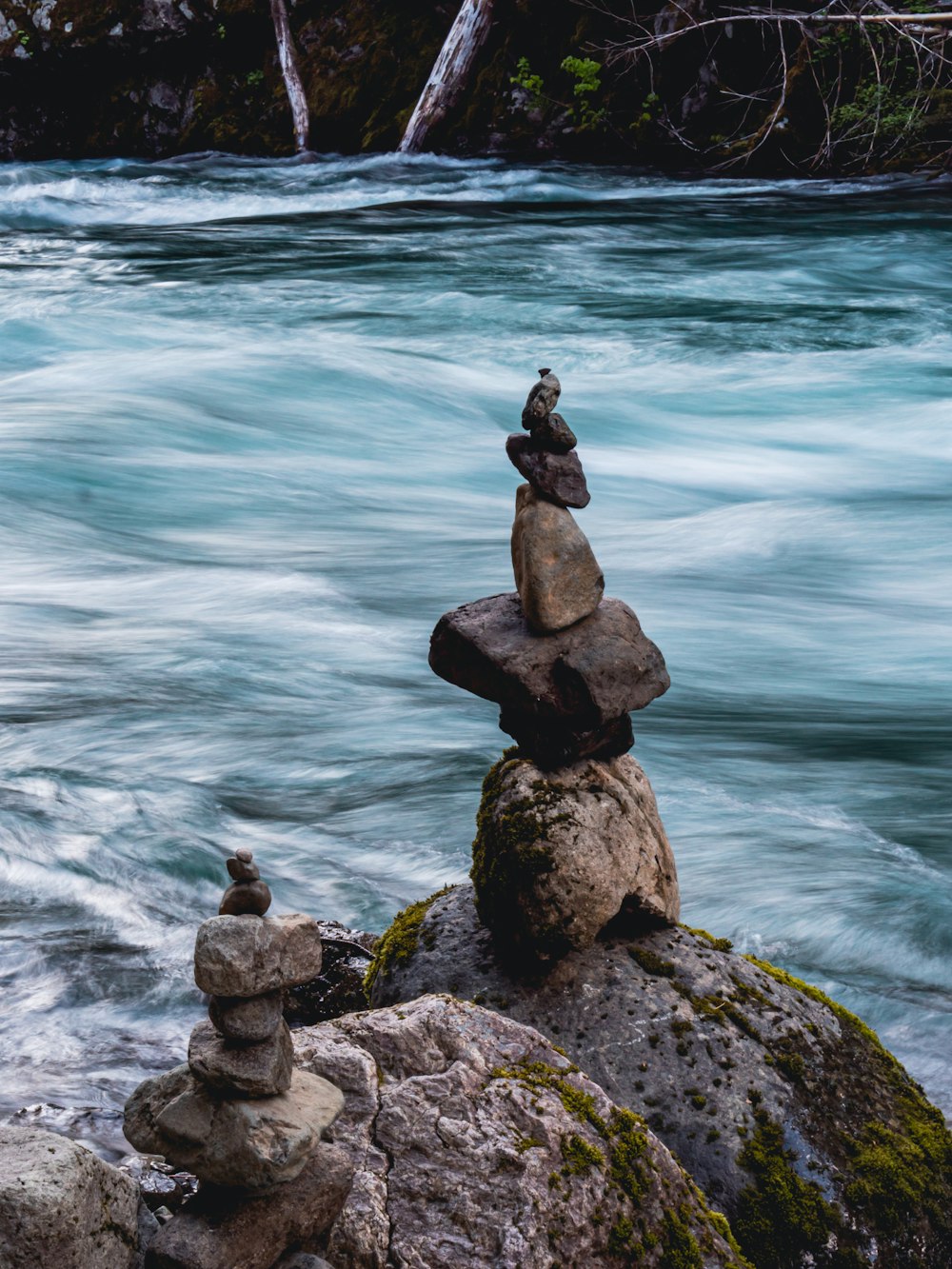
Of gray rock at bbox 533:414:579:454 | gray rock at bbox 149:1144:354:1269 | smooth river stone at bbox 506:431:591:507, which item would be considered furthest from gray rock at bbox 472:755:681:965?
gray rock at bbox 149:1144:354:1269

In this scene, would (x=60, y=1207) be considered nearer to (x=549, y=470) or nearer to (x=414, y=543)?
(x=549, y=470)

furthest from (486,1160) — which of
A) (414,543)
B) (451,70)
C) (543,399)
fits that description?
(451,70)

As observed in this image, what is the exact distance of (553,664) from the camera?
4.05 m

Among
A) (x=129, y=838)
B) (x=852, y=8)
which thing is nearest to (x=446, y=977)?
(x=129, y=838)

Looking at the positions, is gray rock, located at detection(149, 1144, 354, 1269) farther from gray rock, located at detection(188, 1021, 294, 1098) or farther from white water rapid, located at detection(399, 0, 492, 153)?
white water rapid, located at detection(399, 0, 492, 153)

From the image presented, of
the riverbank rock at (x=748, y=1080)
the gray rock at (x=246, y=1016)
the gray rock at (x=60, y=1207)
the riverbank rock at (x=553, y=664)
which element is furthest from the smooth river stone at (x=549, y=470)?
the gray rock at (x=60, y=1207)

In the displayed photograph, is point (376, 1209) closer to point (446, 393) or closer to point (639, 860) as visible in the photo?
point (639, 860)

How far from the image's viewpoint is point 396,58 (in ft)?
75.0

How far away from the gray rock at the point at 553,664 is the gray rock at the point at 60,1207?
1.82m

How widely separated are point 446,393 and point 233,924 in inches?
499

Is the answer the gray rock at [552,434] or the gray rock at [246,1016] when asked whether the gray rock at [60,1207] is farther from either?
the gray rock at [552,434]

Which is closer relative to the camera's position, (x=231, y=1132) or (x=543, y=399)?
(x=231, y=1132)

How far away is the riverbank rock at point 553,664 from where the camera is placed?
13.3 ft

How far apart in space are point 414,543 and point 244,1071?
30.2 feet
